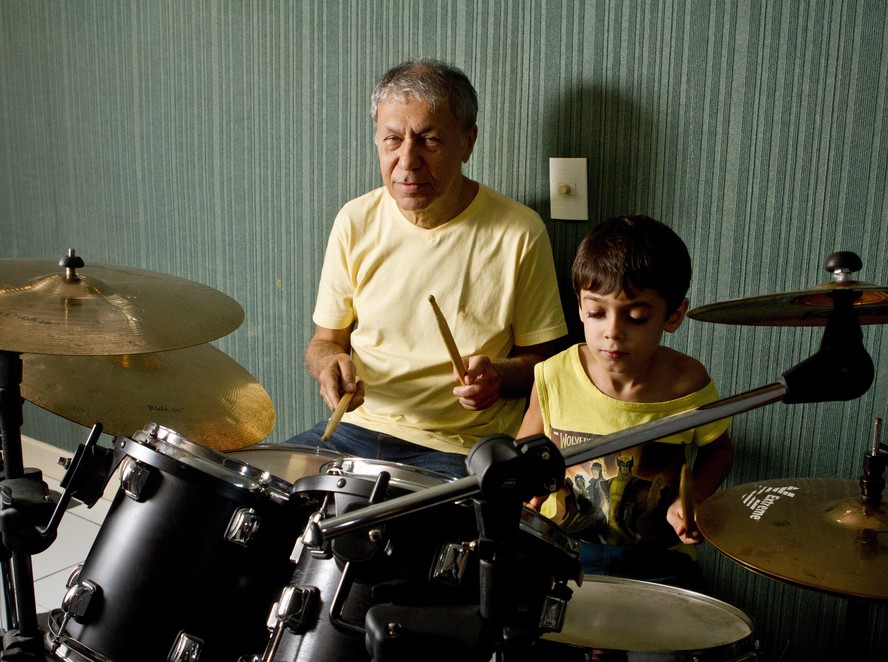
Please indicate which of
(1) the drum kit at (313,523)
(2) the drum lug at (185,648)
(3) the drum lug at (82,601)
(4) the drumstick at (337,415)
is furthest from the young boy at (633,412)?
(3) the drum lug at (82,601)

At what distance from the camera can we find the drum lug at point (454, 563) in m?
1.05

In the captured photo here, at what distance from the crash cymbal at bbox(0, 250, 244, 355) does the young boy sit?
2.13 feet

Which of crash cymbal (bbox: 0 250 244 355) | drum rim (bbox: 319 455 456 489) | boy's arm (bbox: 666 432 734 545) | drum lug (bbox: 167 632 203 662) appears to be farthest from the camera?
boy's arm (bbox: 666 432 734 545)

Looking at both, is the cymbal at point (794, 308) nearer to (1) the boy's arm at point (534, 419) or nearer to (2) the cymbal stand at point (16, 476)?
(1) the boy's arm at point (534, 419)

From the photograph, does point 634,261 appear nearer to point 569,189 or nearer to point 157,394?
point 569,189

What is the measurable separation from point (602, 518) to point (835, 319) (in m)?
0.73

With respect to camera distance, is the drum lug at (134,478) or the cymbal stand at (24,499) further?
the cymbal stand at (24,499)

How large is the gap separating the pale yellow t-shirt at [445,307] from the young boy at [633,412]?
330mm

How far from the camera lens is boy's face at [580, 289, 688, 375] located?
4.57 feet

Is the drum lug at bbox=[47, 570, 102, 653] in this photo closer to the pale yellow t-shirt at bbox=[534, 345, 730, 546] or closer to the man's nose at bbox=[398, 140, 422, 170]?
the pale yellow t-shirt at bbox=[534, 345, 730, 546]

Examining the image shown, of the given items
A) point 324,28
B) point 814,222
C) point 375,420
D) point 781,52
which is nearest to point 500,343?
point 375,420

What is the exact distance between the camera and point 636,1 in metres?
1.67

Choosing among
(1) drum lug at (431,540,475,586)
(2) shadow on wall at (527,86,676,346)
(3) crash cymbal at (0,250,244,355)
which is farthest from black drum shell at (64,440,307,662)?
(2) shadow on wall at (527,86,676,346)

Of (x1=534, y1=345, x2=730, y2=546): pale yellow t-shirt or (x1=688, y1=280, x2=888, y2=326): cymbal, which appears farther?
(x1=534, y1=345, x2=730, y2=546): pale yellow t-shirt
